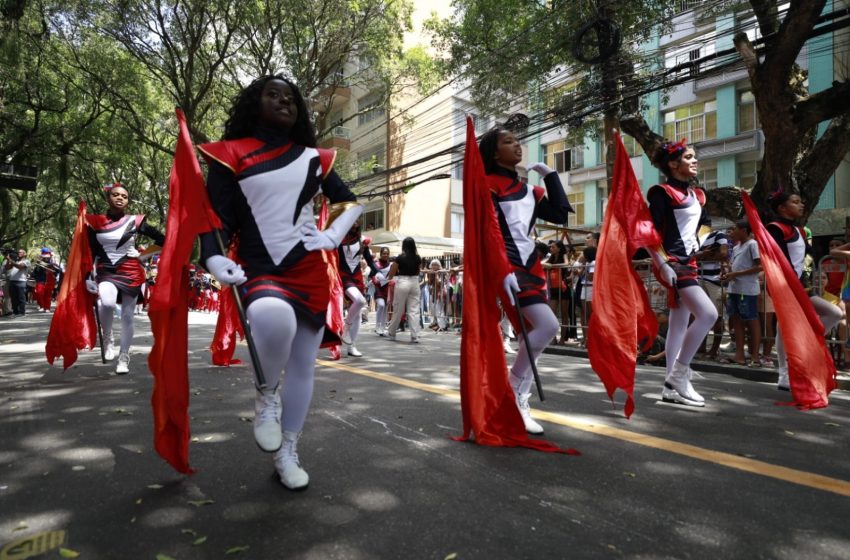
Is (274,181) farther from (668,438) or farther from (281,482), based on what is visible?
(668,438)

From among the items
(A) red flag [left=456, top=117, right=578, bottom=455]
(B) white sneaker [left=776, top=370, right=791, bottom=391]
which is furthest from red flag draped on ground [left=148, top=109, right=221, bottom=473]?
(B) white sneaker [left=776, top=370, right=791, bottom=391]

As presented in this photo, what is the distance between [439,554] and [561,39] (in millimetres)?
14172

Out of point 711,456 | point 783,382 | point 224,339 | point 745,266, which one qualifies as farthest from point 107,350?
point 745,266

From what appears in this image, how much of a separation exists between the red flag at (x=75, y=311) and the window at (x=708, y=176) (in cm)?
2234

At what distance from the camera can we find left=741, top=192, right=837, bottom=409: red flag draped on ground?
4297 mm

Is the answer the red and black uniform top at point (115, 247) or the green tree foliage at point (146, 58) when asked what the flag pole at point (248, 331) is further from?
the green tree foliage at point (146, 58)

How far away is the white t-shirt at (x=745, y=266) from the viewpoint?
703cm

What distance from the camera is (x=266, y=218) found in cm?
259

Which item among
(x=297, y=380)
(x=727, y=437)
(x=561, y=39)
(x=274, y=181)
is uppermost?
(x=561, y=39)

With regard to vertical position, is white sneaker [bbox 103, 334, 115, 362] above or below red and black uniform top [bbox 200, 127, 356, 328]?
below

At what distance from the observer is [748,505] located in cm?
235

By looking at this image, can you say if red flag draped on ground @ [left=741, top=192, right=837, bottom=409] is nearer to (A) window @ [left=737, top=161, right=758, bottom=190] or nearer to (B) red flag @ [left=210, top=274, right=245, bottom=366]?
(B) red flag @ [left=210, top=274, right=245, bottom=366]

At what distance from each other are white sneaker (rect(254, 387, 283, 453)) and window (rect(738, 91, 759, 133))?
943 inches

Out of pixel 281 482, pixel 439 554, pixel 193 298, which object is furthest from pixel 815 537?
pixel 193 298
